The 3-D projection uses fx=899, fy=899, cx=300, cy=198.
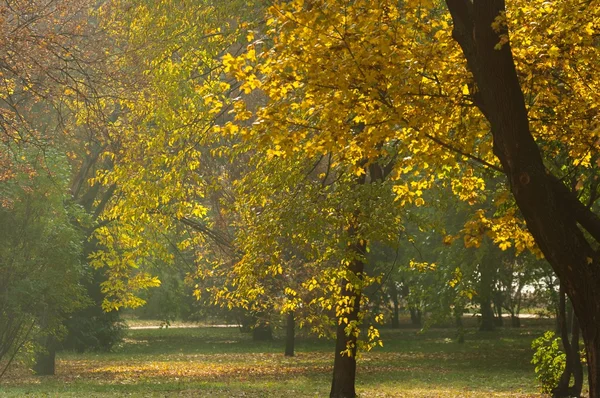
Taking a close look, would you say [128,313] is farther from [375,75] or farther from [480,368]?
[375,75]

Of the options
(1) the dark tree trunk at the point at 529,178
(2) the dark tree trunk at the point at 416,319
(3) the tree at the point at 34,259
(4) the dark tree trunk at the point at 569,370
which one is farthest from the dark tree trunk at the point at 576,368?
(2) the dark tree trunk at the point at 416,319

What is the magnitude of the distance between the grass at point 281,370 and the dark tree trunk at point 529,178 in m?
11.0

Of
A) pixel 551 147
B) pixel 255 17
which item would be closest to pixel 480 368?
pixel 255 17

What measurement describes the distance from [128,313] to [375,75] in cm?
6648

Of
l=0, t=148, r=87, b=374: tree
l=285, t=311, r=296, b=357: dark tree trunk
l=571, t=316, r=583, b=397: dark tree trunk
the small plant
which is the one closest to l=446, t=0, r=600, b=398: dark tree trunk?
l=571, t=316, r=583, b=397: dark tree trunk

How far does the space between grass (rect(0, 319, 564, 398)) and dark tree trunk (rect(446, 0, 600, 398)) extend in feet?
36.1

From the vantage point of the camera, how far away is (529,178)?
304 inches

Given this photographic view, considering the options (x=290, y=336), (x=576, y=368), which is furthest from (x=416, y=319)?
(x=576, y=368)

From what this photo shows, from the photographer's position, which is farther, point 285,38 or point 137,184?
point 137,184

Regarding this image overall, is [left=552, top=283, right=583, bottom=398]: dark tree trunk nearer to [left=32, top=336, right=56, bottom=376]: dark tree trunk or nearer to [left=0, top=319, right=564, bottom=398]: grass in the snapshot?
[left=0, top=319, right=564, bottom=398]: grass

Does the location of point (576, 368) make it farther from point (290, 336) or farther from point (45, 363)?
point (290, 336)

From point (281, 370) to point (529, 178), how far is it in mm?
20257

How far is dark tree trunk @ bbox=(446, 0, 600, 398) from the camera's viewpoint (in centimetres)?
770

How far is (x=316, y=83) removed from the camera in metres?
7.67
